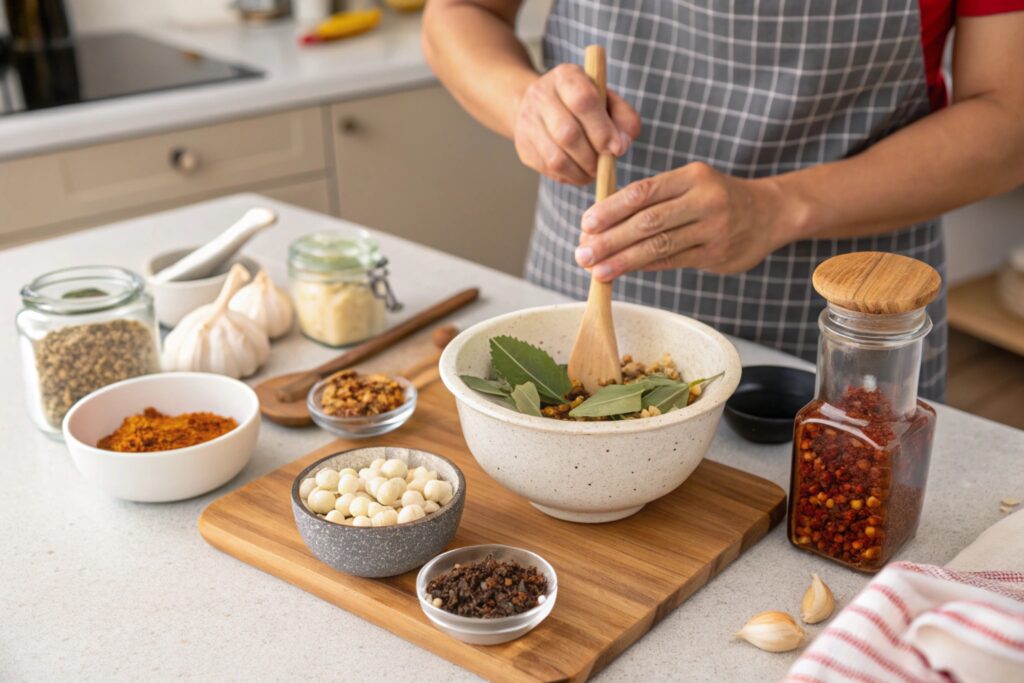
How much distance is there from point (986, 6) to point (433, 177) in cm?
170

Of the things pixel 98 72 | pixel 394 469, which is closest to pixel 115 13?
pixel 98 72

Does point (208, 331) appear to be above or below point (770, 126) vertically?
below

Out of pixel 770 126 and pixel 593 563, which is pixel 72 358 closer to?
pixel 593 563

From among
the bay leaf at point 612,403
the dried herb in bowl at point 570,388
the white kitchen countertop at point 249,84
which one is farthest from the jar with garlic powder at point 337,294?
the white kitchen countertop at point 249,84

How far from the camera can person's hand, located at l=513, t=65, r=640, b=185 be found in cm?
108

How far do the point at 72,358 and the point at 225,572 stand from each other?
318mm

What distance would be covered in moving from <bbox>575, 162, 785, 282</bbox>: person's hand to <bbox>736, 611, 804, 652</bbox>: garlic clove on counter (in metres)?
0.36

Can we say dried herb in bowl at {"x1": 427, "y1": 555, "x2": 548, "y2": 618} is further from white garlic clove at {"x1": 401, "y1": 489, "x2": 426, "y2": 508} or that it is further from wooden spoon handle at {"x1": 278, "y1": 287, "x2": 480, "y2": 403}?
wooden spoon handle at {"x1": 278, "y1": 287, "x2": 480, "y2": 403}

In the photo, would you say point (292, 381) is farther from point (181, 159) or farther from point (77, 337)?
point (181, 159)

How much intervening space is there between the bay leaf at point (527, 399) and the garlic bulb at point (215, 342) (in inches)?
15.0

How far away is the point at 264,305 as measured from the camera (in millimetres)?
1256

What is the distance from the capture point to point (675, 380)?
1.01m

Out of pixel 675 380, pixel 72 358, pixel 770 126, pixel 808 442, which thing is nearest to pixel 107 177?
pixel 72 358

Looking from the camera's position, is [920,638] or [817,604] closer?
[920,638]
